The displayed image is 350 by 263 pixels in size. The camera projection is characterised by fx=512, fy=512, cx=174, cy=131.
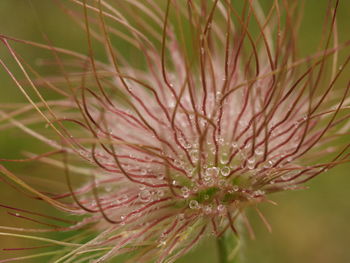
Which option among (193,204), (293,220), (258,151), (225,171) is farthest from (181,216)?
(293,220)

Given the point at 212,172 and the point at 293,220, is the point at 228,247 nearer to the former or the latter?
the point at 212,172

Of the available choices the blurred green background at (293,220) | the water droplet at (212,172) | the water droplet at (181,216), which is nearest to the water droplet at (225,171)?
the water droplet at (212,172)

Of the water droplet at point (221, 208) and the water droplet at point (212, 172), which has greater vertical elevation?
the water droplet at point (212, 172)

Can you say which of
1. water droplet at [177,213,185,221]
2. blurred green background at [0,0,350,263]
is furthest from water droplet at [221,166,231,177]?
blurred green background at [0,0,350,263]

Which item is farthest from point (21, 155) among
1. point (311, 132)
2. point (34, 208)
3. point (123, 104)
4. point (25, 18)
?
point (311, 132)

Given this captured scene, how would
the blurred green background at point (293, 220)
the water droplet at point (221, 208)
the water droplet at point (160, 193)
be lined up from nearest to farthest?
the water droplet at point (221, 208) < the water droplet at point (160, 193) < the blurred green background at point (293, 220)

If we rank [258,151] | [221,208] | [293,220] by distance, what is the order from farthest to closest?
[293,220] < [258,151] < [221,208]

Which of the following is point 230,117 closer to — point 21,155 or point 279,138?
point 279,138

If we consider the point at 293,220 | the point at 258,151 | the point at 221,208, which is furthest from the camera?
the point at 293,220

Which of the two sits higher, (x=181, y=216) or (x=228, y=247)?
(x=181, y=216)

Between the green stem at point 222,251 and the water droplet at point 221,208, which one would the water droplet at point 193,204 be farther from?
the green stem at point 222,251

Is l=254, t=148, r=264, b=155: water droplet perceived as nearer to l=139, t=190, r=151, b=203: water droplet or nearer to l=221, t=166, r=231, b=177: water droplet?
l=221, t=166, r=231, b=177: water droplet
